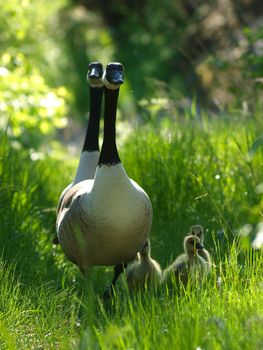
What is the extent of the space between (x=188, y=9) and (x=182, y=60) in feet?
4.93

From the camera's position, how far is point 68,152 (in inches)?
516

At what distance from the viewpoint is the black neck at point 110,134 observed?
5461 millimetres

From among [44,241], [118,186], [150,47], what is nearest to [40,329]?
[118,186]

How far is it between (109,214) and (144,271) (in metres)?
0.93

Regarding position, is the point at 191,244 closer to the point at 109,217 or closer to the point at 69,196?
the point at 109,217

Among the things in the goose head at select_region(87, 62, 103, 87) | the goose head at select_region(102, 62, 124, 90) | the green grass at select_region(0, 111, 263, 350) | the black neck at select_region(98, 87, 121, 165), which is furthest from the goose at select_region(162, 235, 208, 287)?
the goose head at select_region(87, 62, 103, 87)

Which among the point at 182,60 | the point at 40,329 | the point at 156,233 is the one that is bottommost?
the point at 40,329

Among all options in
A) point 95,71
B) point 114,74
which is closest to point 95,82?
point 95,71

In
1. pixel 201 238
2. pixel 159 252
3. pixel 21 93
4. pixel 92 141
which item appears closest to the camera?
pixel 201 238

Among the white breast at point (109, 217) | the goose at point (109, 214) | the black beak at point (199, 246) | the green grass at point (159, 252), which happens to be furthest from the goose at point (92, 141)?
the black beak at point (199, 246)

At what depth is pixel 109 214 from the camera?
5.24 meters

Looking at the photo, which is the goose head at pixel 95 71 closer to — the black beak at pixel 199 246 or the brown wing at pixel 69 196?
the brown wing at pixel 69 196

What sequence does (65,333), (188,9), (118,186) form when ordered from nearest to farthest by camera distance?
(65,333)
(118,186)
(188,9)

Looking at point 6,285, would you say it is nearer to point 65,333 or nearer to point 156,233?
point 65,333
